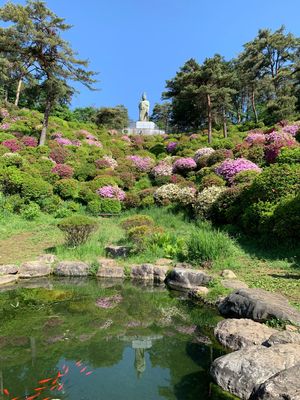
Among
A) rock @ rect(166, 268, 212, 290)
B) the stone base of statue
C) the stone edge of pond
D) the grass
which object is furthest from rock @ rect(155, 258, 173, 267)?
the stone base of statue

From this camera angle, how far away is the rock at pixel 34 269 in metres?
8.25

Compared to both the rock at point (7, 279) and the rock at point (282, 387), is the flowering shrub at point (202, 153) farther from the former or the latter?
the rock at point (282, 387)

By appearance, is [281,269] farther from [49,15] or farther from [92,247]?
[49,15]

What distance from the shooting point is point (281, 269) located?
780cm

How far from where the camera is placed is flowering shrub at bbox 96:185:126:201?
16266 mm

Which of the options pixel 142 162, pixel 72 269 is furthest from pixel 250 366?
pixel 142 162

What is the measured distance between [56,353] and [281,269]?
5.17m

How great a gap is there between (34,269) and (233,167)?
930 centimetres

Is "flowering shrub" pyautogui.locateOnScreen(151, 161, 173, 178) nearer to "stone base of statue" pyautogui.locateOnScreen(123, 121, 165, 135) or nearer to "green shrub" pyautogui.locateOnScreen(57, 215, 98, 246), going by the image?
"green shrub" pyautogui.locateOnScreen(57, 215, 98, 246)

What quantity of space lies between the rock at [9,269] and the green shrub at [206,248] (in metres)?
3.97

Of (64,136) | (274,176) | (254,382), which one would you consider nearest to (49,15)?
(64,136)

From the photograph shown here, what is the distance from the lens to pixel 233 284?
6.81 m

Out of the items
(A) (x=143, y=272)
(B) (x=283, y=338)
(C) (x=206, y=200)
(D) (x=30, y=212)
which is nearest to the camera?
(B) (x=283, y=338)

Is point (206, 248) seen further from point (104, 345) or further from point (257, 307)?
point (104, 345)
